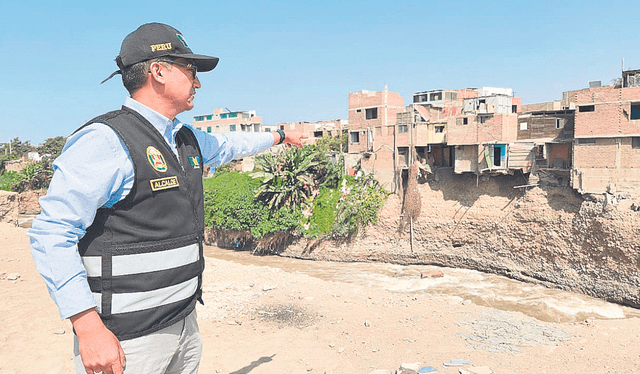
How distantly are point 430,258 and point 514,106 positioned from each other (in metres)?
18.3

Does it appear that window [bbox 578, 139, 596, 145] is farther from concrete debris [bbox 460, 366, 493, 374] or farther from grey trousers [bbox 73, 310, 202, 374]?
grey trousers [bbox 73, 310, 202, 374]

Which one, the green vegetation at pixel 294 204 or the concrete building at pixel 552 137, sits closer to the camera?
the concrete building at pixel 552 137

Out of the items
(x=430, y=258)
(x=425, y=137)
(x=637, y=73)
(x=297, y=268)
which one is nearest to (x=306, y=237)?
(x=297, y=268)

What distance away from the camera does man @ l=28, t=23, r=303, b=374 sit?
1.65 m

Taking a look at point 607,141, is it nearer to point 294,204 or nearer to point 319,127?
point 294,204

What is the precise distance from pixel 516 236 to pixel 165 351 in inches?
711

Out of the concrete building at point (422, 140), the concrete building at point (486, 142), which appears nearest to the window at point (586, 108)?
the concrete building at point (486, 142)

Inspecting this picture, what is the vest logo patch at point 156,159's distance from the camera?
6.26 feet

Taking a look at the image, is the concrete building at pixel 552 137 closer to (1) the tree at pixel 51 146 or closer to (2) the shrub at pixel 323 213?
(2) the shrub at pixel 323 213

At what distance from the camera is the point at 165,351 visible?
80.3 inches

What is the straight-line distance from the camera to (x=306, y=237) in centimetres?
2094

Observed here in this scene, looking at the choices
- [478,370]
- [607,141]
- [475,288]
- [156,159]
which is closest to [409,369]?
[478,370]

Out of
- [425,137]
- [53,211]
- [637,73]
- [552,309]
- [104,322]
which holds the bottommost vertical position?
[552,309]

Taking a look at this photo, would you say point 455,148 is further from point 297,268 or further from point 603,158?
point 297,268
